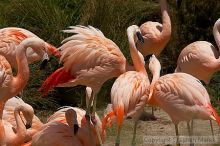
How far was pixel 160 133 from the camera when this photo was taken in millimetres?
7621

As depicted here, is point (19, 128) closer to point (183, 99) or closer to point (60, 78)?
point (60, 78)

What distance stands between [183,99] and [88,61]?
1181 mm

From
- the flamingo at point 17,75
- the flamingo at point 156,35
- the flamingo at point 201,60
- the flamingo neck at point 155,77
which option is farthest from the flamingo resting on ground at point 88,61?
the flamingo at point 156,35

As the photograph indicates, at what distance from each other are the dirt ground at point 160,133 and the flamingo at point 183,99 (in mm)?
1107

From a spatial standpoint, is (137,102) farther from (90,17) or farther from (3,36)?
(90,17)

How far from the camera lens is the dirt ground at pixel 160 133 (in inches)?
269

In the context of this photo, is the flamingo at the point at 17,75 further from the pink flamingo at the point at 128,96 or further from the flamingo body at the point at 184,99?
the flamingo body at the point at 184,99

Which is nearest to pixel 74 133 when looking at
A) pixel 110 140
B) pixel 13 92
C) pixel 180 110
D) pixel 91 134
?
pixel 91 134

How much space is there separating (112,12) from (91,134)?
3.47 meters

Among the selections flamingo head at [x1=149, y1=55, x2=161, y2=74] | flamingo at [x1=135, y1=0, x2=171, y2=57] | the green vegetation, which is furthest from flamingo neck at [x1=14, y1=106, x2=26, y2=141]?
flamingo at [x1=135, y1=0, x2=171, y2=57]

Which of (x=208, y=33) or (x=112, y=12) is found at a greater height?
(x=112, y=12)

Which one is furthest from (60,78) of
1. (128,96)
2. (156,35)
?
(156,35)

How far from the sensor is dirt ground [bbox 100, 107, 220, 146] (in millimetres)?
6821

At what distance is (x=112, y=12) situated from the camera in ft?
29.7
